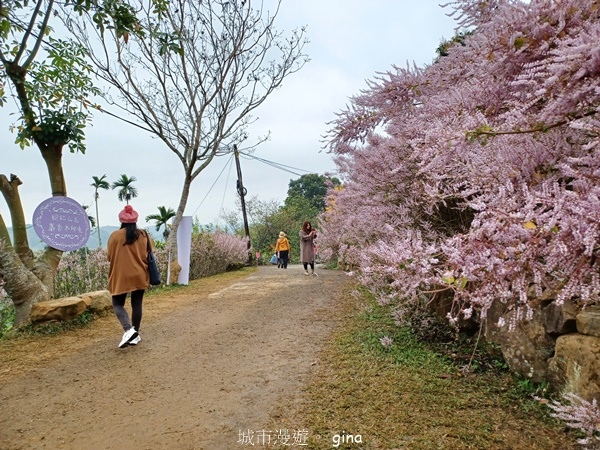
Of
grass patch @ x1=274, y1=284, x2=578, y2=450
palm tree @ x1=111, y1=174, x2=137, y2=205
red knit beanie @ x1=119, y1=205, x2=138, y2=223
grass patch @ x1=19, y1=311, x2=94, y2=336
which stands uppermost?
palm tree @ x1=111, y1=174, x2=137, y2=205

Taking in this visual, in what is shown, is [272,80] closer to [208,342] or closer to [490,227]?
[208,342]

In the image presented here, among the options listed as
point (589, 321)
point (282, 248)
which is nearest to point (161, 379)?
point (589, 321)

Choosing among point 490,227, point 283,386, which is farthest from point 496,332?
point 490,227

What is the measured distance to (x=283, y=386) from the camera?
10.9ft

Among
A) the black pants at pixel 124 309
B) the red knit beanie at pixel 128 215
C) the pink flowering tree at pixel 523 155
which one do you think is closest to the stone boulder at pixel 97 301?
the black pants at pixel 124 309

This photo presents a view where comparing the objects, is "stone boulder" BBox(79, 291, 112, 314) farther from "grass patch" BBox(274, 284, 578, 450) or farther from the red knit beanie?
"grass patch" BBox(274, 284, 578, 450)

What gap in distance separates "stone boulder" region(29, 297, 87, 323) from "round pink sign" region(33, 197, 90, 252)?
926mm

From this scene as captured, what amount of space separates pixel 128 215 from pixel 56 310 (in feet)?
6.82

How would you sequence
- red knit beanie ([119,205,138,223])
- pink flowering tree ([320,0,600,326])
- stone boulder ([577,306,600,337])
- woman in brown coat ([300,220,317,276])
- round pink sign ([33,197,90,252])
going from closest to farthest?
pink flowering tree ([320,0,600,326]) < stone boulder ([577,306,600,337]) < red knit beanie ([119,205,138,223]) < round pink sign ([33,197,90,252]) < woman in brown coat ([300,220,317,276])

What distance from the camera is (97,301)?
6152 mm

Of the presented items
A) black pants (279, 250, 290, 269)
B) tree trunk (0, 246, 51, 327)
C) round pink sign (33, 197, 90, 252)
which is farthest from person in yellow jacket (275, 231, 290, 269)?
tree trunk (0, 246, 51, 327)

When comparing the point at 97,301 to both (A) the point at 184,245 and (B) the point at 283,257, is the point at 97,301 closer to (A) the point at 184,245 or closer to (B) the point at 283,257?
(A) the point at 184,245

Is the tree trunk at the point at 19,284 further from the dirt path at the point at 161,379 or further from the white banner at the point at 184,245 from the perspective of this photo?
the white banner at the point at 184,245

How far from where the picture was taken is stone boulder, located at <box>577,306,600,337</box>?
2529 mm
